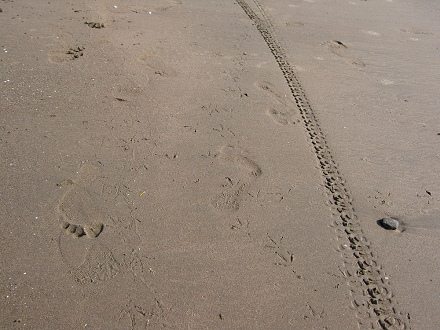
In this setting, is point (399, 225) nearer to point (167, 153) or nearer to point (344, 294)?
point (344, 294)

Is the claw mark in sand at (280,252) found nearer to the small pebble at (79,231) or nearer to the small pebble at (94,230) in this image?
the small pebble at (94,230)

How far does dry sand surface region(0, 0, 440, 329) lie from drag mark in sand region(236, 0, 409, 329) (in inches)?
0.6

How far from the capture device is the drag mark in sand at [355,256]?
9.59 feet

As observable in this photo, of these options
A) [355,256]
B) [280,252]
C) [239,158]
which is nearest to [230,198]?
[239,158]

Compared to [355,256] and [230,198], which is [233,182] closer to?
[230,198]

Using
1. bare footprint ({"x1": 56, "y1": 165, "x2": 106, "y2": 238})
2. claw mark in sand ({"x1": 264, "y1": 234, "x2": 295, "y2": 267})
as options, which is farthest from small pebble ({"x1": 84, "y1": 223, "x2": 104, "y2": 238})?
claw mark in sand ({"x1": 264, "y1": 234, "x2": 295, "y2": 267})

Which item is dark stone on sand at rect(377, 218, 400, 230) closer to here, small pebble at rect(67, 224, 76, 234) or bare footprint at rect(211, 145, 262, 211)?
bare footprint at rect(211, 145, 262, 211)

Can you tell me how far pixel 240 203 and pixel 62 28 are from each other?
143 inches

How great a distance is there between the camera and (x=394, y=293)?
10.1 ft

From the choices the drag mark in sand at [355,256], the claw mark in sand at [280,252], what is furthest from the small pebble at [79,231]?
the drag mark in sand at [355,256]

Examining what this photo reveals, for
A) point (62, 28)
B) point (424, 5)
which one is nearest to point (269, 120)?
point (62, 28)

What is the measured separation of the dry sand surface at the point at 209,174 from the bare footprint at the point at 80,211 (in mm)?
13

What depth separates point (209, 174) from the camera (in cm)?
377

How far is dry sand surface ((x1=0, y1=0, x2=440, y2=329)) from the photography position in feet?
9.49
